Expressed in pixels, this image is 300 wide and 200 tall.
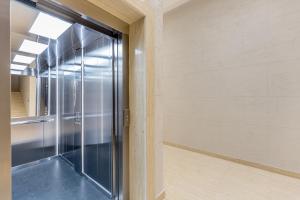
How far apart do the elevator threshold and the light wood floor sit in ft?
3.47

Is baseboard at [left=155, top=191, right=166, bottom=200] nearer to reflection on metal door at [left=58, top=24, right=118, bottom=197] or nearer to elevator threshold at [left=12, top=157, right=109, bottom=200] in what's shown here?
reflection on metal door at [left=58, top=24, right=118, bottom=197]

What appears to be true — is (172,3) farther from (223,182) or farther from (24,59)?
(223,182)

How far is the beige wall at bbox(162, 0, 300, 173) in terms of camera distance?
264 cm

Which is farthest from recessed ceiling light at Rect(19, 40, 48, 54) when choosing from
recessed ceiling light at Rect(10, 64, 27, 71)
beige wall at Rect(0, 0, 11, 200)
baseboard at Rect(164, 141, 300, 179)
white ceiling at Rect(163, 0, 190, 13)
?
baseboard at Rect(164, 141, 300, 179)

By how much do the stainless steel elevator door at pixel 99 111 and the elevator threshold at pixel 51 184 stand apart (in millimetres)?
165

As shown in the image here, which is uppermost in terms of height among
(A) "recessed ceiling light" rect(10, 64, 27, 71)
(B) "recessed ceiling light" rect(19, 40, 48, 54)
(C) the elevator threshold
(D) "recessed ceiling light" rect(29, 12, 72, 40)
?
(D) "recessed ceiling light" rect(29, 12, 72, 40)

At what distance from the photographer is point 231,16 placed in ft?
10.7

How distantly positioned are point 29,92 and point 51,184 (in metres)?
2.02

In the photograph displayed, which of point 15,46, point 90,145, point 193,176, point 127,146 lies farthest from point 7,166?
point 15,46

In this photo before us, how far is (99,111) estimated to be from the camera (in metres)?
2.30

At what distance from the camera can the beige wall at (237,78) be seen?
264 cm

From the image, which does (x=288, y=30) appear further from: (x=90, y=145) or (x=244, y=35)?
(x=90, y=145)

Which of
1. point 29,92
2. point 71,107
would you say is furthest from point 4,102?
point 29,92

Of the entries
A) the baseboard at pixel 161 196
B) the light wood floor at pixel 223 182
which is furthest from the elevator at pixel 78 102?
the light wood floor at pixel 223 182
